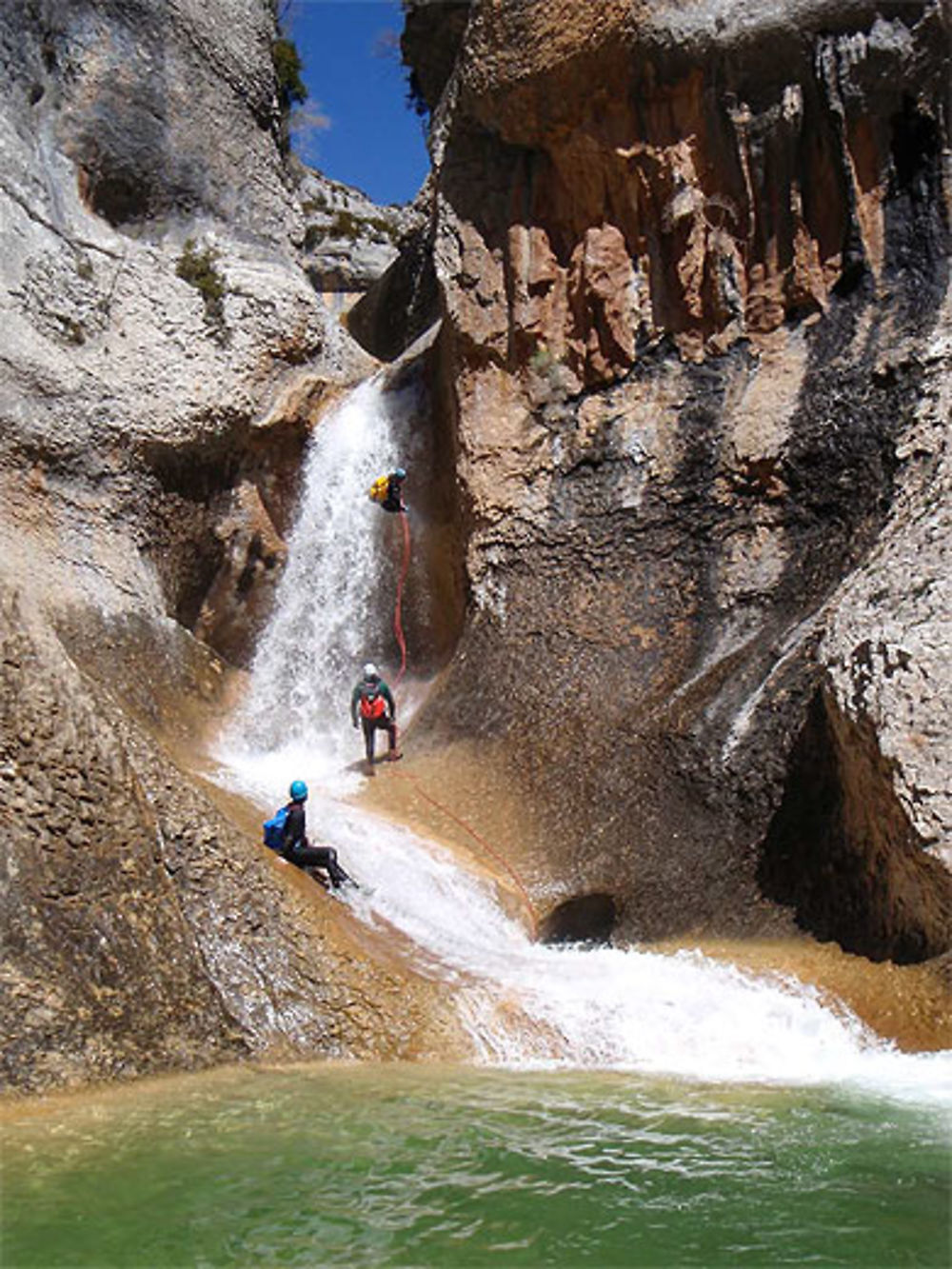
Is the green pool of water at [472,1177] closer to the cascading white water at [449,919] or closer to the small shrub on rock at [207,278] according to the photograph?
the cascading white water at [449,919]

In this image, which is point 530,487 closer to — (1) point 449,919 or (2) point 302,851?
(1) point 449,919

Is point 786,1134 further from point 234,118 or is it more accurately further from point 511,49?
point 234,118

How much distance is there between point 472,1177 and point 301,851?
5.33 metres

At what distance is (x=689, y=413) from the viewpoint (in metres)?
15.9

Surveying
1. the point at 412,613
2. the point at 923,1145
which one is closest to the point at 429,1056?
the point at 923,1145

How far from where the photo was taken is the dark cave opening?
12.0 meters

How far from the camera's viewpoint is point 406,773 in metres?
15.1

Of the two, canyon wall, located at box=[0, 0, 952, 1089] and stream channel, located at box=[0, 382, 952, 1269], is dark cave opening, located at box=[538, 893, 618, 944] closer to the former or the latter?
canyon wall, located at box=[0, 0, 952, 1089]

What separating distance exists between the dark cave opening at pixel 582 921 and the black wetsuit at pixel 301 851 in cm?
282

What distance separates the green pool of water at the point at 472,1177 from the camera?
4.35 m

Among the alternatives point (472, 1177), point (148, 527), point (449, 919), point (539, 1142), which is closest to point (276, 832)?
point (449, 919)

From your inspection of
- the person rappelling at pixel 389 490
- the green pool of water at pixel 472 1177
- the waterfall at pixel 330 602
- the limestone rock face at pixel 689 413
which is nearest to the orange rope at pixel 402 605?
the waterfall at pixel 330 602

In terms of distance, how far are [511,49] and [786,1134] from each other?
15.4 meters

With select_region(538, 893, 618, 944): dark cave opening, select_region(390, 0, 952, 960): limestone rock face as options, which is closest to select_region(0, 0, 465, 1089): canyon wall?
select_region(538, 893, 618, 944): dark cave opening
